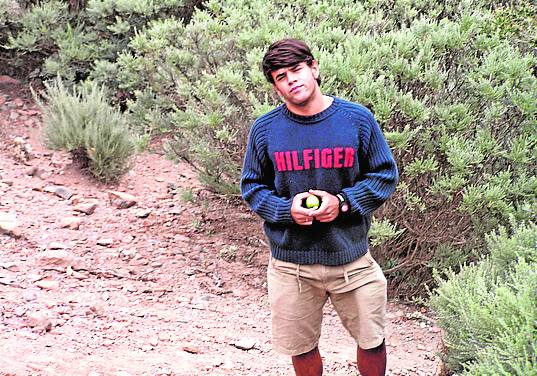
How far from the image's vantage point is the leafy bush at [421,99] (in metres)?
4.37

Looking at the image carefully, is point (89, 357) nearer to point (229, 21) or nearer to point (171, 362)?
point (171, 362)

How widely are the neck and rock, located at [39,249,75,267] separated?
2.58 m

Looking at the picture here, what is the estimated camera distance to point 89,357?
3717 mm

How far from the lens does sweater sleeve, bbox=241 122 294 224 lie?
2895mm

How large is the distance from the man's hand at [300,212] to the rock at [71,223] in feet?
10.3

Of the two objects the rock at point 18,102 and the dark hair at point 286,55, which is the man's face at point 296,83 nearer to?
the dark hair at point 286,55

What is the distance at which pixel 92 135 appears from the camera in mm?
6406

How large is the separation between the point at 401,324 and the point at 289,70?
8.28ft

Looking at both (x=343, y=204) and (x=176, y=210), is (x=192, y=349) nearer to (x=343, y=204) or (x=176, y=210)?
(x=343, y=204)

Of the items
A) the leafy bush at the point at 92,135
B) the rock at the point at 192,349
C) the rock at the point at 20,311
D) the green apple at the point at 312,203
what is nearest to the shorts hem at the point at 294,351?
the green apple at the point at 312,203

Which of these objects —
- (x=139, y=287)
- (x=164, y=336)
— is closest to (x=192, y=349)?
(x=164, y=336)

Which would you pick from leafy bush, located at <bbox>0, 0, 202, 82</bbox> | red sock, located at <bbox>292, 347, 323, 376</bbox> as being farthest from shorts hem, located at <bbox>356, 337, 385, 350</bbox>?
leafy bush, located at <bbox>0, 0, 202, 82</bbox>

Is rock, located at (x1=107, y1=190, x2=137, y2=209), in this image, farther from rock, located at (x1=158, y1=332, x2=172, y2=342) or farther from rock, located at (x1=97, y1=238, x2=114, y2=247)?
rock, located at (x1=158, y1=332, x2=172, y2=342)

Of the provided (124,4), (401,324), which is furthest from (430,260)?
(124,4)
